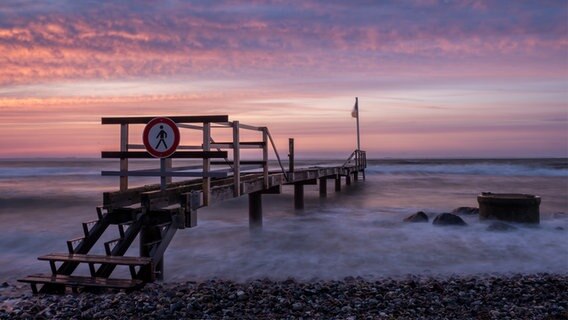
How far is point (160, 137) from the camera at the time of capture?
24.9ft

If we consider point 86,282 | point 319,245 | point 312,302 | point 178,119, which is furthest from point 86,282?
point 319,245

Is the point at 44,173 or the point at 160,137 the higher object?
the point at 160,137

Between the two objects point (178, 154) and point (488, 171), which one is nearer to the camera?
point (178, 154)

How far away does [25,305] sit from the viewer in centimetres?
630

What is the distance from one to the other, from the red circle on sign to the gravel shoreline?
211 centimetres

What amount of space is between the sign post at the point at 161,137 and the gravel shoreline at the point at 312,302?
2.11 metres

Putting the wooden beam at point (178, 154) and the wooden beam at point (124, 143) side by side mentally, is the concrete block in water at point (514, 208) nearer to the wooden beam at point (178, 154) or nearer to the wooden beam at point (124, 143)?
the wooden beam at point (178, 154)

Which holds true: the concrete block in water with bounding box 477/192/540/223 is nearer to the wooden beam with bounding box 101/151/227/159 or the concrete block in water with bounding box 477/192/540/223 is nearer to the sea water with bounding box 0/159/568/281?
the sea water with bounding box 0/159/568/281

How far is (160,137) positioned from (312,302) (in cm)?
353

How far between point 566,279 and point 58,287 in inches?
313

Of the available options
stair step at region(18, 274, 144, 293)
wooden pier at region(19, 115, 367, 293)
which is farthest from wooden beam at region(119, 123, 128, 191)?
stair step at region(18, 274, 144, 293)

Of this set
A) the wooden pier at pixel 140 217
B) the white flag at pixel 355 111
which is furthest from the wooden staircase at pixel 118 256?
the white flag at pixel 355 111

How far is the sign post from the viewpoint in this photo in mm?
7555

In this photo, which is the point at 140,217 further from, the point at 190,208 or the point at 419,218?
the point at 419,218
